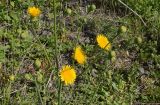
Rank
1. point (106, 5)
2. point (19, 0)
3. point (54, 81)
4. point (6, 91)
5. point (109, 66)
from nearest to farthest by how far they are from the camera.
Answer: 1. point (6, 91)
2. point (54, 81)
3. point (109, 66)
4. point (19, 0)
5. point (106, 5)

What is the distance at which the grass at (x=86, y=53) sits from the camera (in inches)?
119

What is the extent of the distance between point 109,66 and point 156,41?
1.63 feet

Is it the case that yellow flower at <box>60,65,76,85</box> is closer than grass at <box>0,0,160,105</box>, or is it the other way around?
yellow flower at <box>60,65,76,85</box>

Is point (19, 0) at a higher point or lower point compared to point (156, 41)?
higher

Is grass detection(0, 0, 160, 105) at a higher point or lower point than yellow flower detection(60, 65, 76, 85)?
higher

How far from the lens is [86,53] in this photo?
→ 337cm

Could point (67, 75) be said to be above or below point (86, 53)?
below

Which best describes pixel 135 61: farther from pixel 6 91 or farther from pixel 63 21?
pixel 6 91

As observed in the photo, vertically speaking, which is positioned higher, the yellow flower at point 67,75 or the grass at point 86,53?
the grass at point 86,53

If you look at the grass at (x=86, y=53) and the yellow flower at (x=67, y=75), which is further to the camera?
the grass at (x=86, y=53)

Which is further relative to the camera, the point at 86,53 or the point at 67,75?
the point at 86,53

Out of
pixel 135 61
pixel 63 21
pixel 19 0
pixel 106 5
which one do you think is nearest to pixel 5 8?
pixel 19 0

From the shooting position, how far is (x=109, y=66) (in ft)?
10.9

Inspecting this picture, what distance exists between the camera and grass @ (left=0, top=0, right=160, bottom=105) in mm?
3016
